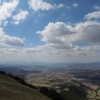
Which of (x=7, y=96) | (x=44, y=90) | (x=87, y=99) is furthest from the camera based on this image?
(x=87, y=99)

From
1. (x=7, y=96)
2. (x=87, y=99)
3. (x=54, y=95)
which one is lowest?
(x=87, y=99)

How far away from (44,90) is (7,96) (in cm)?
2380

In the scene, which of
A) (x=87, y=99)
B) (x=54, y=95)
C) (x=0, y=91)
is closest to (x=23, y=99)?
(x=0, y=91)

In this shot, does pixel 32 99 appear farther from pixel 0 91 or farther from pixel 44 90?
pixel 44 90

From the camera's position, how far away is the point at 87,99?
11300 cm

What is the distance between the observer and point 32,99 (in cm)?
2720

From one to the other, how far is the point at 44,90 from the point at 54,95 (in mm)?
6569

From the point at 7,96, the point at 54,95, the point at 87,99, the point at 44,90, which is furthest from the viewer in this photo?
the point at 87,99

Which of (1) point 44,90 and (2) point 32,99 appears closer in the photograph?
(2) point 32,99

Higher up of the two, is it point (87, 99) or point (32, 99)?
point (32, 99)

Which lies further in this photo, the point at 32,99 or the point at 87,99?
the point at 87,99

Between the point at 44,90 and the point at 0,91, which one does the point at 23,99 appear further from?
the point at 44,90

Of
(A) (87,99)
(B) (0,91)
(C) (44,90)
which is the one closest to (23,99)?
(B) (0,91)

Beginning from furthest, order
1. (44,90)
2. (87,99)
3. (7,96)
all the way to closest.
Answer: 1. (87,99)
2. (44,90)
3. (7,96)
